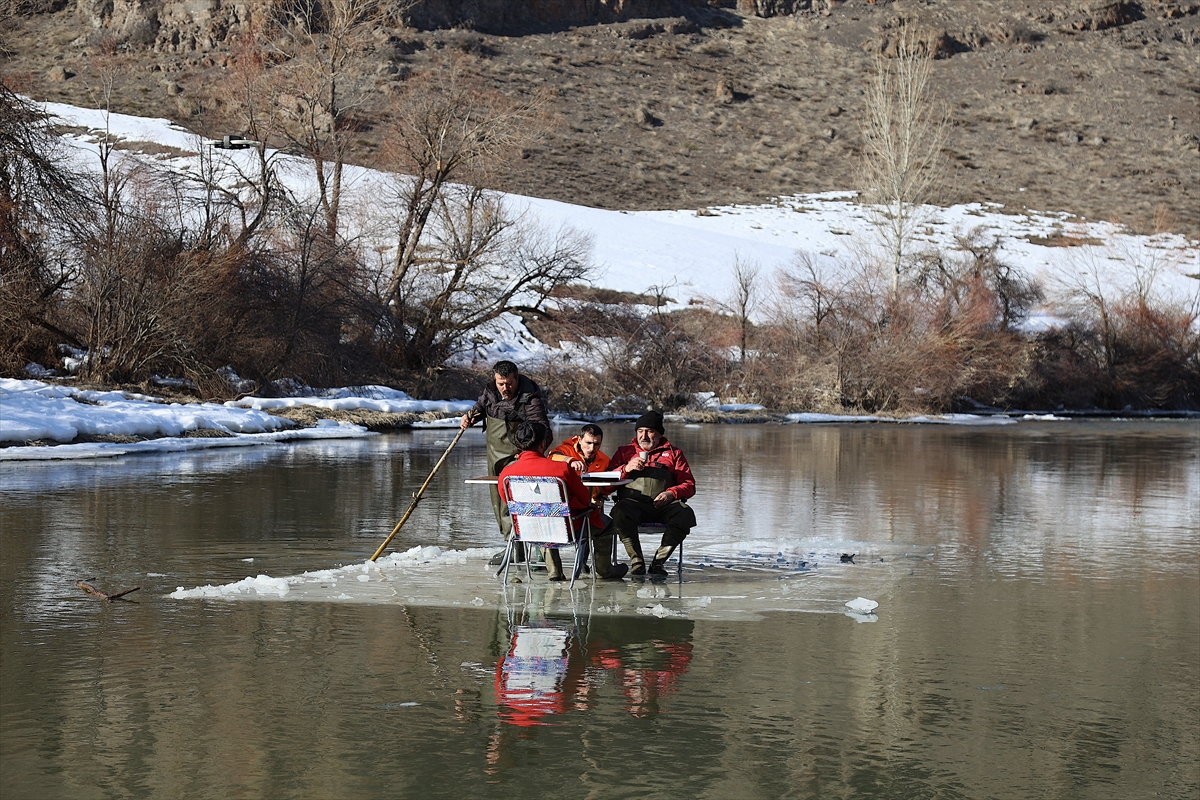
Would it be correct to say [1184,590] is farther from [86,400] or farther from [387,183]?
[387,183]

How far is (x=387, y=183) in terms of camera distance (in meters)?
43.6

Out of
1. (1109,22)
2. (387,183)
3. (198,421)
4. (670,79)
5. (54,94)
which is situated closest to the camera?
(198,421)

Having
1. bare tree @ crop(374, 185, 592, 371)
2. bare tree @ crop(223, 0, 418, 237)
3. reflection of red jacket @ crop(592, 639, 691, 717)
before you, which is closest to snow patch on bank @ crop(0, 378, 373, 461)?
bare tree @ crop(374, 185, 592, 371)

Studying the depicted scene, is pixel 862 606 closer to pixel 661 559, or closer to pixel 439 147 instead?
pixel 661 559

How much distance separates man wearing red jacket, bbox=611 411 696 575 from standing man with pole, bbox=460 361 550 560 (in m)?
0.81

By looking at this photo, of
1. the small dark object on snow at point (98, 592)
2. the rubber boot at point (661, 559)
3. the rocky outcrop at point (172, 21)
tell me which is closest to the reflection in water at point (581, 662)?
the rubber boot at point (661, 559)

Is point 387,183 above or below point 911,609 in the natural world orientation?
above

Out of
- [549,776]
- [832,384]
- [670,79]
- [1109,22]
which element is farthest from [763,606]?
[1109,22]

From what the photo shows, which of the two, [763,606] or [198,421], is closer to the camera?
[763,606]

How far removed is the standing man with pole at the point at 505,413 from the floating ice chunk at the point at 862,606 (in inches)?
111

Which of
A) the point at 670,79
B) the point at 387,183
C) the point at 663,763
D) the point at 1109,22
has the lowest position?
the point at 663,763

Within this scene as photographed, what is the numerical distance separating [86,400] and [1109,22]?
111857 millimetres

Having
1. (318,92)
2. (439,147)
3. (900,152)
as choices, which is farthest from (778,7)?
(439,147)

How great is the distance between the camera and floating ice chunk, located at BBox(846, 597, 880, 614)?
9.02 m
